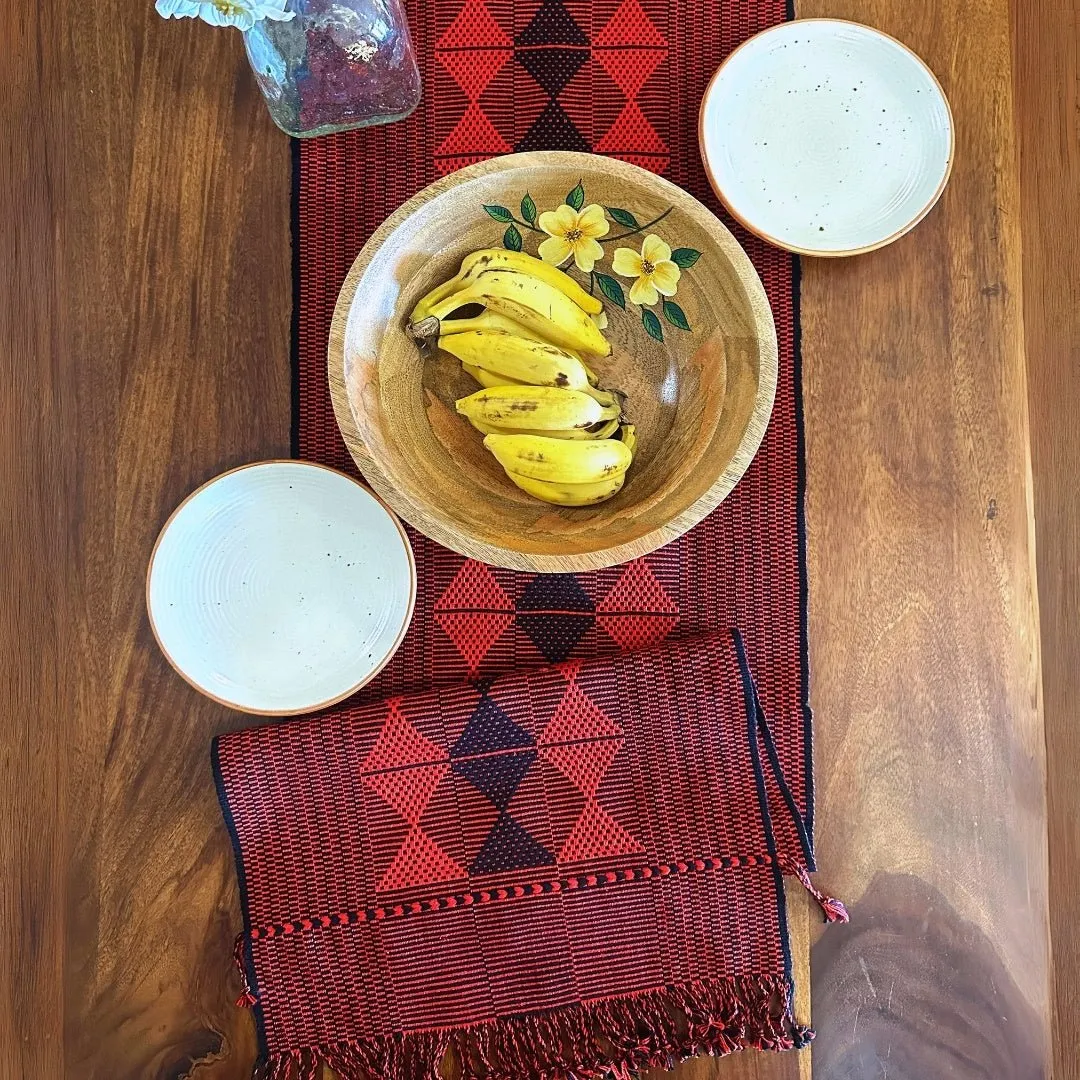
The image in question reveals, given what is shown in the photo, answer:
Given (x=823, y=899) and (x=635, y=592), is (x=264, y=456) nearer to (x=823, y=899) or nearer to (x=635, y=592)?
(x=635, y=592)

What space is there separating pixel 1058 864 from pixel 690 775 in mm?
347

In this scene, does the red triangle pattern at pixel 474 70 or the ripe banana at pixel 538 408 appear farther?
the red triangle pattern at pixel 474 70

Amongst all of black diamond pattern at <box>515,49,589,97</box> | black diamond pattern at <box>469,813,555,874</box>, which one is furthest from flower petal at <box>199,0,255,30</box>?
black diamond pattern at <box>469,813,555,874</box>

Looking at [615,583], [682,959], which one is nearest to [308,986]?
[682,959]

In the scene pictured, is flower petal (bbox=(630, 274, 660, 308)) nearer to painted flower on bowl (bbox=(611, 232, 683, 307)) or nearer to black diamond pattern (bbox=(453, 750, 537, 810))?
painted flower on bowl (bbox=(611, 232, 683, 307))

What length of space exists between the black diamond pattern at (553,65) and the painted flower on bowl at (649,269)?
0.18 metres

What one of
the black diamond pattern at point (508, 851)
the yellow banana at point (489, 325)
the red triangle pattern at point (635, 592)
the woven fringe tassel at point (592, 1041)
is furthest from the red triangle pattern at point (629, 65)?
the woven fringe tassel at point (592, 1041)

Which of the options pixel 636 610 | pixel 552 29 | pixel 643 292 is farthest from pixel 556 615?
pixel 552 29

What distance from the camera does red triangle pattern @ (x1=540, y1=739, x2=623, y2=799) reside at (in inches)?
32.2

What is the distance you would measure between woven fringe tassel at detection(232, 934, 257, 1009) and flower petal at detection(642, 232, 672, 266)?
2.07 feet

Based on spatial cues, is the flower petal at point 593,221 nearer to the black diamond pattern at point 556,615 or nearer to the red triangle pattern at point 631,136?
the red triangle pattern at point 631,136

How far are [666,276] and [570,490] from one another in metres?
0.18

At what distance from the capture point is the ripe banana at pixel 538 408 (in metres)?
0.71

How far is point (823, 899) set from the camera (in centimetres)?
82
